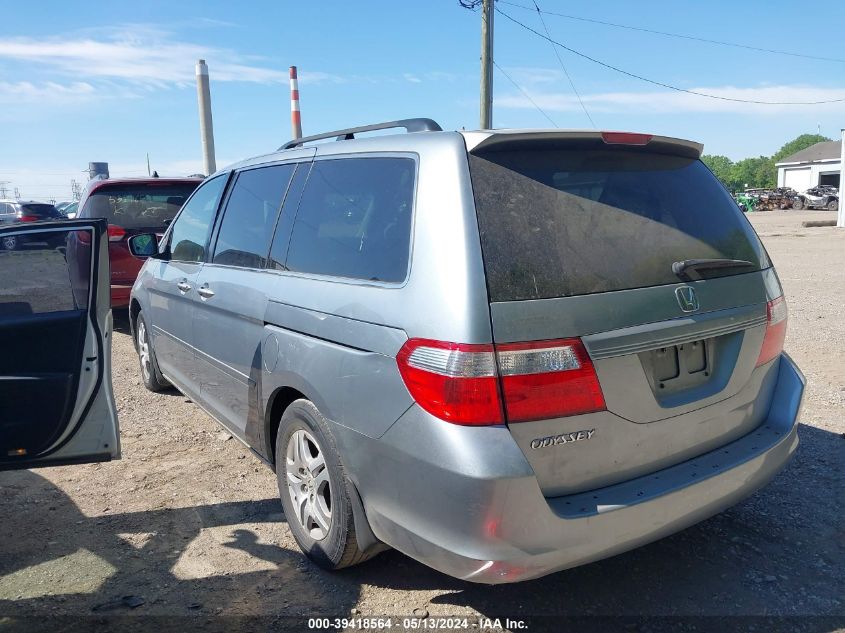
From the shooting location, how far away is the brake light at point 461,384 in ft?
7.23

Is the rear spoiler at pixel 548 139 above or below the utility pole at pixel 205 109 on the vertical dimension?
below

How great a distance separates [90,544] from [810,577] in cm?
335

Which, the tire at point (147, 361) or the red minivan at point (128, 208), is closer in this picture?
the tire at point (147, 361)

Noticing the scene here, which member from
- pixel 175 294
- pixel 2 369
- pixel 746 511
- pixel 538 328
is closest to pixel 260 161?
pixel 175 294

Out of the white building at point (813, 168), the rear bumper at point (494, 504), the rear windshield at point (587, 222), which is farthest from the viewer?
the white building at point (813, 168)

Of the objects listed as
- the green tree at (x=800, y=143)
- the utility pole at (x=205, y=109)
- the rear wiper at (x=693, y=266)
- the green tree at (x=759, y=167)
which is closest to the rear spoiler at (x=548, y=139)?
the rear wiper at (x=693, y=266)

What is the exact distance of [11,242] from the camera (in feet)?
9.41

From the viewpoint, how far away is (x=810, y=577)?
2.99m

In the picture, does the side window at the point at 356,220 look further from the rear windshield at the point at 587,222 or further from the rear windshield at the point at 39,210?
the rear windshield at the point at 39,210

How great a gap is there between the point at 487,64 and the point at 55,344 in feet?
45.3

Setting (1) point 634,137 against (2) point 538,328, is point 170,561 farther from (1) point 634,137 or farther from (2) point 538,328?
(1) point 634,137

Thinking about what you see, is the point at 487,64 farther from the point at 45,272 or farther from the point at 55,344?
the point at 55,344

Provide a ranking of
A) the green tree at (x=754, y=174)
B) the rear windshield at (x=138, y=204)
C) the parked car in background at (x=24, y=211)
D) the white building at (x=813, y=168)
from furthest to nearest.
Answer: the green tree at (x=754, y=174)
the white building at (x=813, y=168)
the parked car in background at (x=24, y=211)
the rear windshield at (x=138, y=204)

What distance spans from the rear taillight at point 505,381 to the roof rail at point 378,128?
40.5 inches
